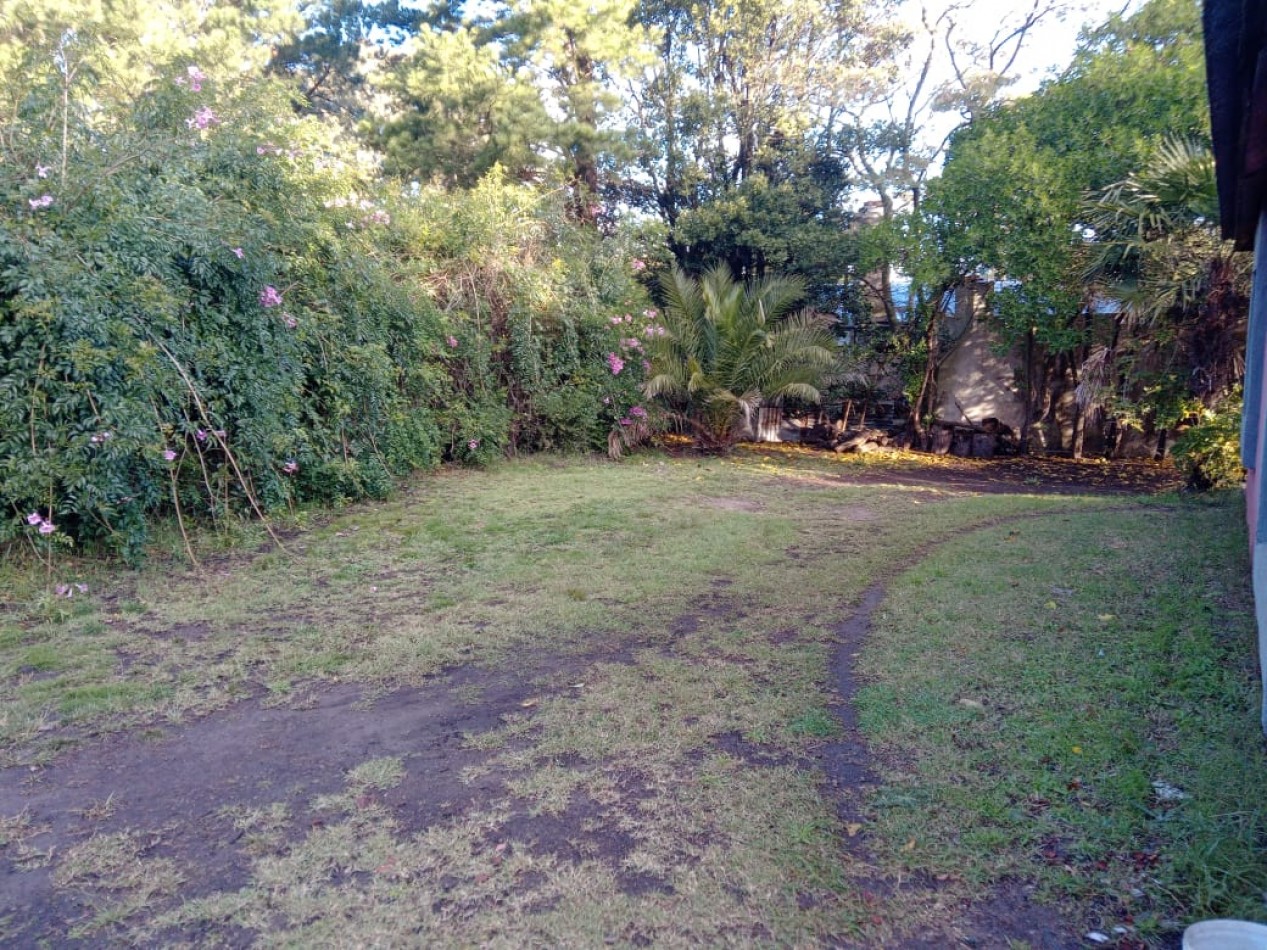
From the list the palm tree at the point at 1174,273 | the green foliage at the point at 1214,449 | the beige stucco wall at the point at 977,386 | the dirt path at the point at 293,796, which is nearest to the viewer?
the dirt path at the point at 293,796

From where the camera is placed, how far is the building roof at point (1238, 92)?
9.73ft

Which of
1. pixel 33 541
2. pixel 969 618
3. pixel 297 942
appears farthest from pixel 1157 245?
pixel 33 541

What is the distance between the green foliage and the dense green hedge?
26.8 ft

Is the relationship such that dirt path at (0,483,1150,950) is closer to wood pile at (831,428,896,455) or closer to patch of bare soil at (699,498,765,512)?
patch of bare soil at (699,498,765,512)

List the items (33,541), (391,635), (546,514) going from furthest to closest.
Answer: (546,514) → (33,541) → (391,635)

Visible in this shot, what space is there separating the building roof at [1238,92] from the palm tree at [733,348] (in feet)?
28.1

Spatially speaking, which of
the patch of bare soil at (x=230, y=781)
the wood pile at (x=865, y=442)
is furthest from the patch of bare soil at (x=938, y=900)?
the wood pile at (x=865, y=442)

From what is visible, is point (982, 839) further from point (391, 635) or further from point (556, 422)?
point (556, 422)

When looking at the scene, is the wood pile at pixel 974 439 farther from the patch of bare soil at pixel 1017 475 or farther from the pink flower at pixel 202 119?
the pink flower at pixel 202 119

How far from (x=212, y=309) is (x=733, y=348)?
337 inches

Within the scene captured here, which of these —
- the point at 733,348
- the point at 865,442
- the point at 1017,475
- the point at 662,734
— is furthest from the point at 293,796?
the point at 865,442

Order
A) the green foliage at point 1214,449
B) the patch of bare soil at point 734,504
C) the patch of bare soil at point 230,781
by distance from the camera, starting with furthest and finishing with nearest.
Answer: the patch of bare soil at point 734,504
the green foliage at point 1214,449
the patch of bare soil at point 230,781

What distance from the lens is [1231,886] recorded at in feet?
8.43

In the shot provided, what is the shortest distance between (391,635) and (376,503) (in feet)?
14.0
